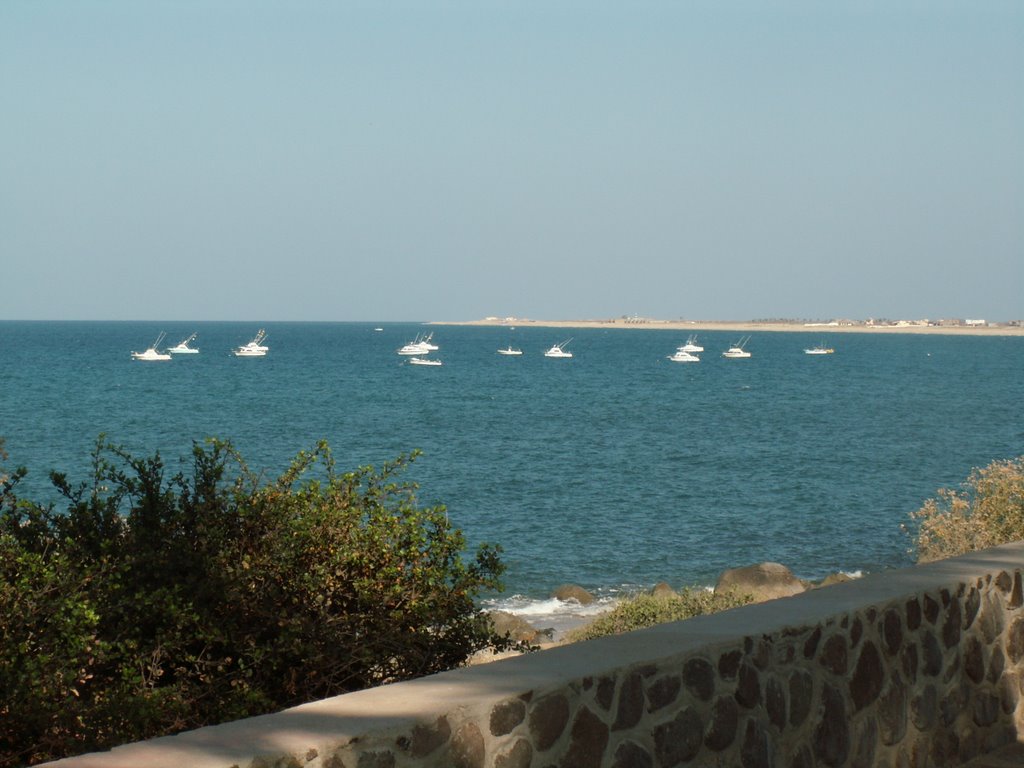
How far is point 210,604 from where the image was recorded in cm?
714

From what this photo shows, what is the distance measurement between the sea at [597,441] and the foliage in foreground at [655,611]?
493 centimetres

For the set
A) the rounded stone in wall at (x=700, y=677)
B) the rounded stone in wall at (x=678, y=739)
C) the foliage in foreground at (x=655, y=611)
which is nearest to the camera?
the rounded stone in wall at (x=678, y=739)

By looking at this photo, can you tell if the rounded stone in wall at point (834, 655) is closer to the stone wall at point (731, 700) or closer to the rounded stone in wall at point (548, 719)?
the stone wall at point (731, 700)

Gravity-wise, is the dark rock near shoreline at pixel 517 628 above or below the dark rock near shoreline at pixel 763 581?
below

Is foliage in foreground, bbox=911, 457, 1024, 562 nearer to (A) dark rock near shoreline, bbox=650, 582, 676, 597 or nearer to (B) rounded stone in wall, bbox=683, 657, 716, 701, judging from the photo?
(A) dark rock near shoreline, bbox=650, 582, 676, 597

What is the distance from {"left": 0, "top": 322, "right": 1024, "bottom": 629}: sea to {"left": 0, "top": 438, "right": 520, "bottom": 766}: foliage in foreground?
585 inches

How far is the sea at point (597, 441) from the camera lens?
31.3 metres

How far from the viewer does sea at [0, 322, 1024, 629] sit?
31281 millimetres

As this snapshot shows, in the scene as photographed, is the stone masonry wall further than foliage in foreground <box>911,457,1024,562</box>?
No

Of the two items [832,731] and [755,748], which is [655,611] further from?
[755,748]

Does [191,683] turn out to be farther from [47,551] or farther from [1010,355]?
[1010,355]

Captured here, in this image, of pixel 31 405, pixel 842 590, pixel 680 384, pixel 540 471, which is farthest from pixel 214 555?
pixel 680 384

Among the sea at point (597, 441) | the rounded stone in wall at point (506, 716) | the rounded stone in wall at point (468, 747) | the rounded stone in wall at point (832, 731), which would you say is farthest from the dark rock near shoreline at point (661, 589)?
the rounded stone in wall at point (468, 747)

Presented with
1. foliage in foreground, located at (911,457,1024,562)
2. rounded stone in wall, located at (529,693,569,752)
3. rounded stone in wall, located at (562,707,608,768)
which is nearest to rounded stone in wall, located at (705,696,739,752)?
rounded stone in wall, located at (562,707,608,768)
